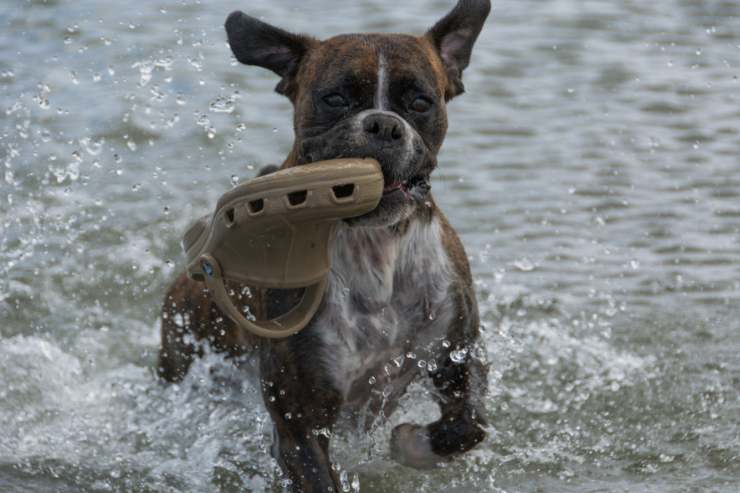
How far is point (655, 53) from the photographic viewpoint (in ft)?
34.6

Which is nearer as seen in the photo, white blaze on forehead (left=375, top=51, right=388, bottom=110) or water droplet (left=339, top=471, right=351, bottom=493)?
white blaze on forehead (left=375, top=51, right=388, bottom=110)

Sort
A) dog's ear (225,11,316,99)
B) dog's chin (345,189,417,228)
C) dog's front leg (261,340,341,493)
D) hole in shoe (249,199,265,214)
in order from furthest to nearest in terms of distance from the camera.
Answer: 1. dog's ear (225,11,316,99)
2. dog's front leg (261,340,341,493)
3. dog's chin (345,189,417,228)
4. hole in shoe (249,199,265,214)

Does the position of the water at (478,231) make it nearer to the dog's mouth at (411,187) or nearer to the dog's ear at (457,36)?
the dog's mouth at (411,187)

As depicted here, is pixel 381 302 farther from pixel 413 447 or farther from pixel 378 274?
pixel 413 447

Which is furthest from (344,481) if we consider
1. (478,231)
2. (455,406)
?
(478,231)

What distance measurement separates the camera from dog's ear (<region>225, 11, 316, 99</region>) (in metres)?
5.04

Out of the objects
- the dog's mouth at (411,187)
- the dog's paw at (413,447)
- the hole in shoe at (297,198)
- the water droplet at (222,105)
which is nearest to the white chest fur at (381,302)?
the dog's mouth at (411,187)

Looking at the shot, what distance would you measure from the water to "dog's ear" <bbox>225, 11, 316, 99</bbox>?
130cm

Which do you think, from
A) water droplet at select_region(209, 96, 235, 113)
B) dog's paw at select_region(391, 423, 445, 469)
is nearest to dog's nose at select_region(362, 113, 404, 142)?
dog's paw at select_region(391, 423, 445, 469)

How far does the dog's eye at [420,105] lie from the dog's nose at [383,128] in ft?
0.77

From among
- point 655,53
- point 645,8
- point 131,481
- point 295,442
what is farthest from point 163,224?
point 645,8

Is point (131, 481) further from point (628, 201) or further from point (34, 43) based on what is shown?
point (34, 43)

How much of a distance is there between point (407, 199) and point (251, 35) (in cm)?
103

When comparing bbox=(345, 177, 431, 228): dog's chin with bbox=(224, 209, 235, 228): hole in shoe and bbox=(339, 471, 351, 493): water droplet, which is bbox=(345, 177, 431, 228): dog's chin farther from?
bbox=(339, 471, 351, 493): water droplet
